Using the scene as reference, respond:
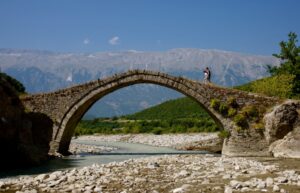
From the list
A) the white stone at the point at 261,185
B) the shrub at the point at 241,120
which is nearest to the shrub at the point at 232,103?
the shrub at the point at 241,120

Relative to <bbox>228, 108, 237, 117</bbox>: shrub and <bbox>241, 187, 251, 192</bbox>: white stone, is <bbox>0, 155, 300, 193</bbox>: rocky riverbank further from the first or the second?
<bbox>228, 108, 237, 117</bbox>: shrub

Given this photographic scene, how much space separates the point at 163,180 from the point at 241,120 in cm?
1459

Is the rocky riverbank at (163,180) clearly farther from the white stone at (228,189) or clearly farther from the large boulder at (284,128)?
the large boulder at (284,128)

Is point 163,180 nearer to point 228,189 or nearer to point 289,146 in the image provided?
point 228,189

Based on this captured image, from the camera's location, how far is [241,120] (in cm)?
2967

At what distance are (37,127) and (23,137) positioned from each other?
458 centimetres

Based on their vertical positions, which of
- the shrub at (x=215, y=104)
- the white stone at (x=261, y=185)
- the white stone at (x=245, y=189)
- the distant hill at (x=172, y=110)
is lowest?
the white stone at (x=245, y=189)

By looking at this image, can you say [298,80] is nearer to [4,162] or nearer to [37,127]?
[37,127]

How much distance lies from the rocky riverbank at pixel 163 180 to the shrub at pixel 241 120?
32.1 feet

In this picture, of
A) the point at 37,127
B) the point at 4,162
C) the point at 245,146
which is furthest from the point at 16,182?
the point at 245,146

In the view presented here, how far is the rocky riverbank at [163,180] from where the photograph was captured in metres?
13.8

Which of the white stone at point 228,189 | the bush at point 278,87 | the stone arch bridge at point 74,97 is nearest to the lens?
the white stone at point 228,189

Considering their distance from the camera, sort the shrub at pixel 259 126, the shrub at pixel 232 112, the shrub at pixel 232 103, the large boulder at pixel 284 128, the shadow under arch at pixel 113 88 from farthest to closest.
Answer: the shadow under arch at pixel 113 88 < the shrub at pixel 232 103 < the shrub at pixel 232 112 < the shrub at pixel 259 126 < the large boulder at pixel 284 128

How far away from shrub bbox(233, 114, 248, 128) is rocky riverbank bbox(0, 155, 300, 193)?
9778 millimetres
